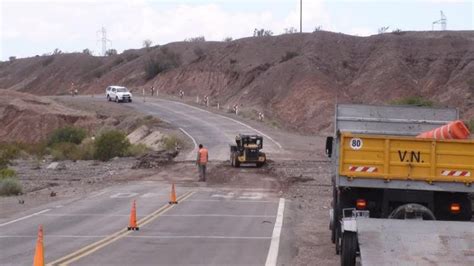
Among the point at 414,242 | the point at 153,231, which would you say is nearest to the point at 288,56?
the point at 153,231

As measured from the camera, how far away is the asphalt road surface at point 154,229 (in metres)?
16.3

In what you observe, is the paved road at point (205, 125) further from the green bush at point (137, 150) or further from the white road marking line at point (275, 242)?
the white road marking line at point (275, 242)

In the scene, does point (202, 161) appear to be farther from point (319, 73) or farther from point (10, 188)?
point (319, 73)

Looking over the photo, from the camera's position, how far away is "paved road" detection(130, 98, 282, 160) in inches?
2203

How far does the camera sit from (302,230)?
71.4ft

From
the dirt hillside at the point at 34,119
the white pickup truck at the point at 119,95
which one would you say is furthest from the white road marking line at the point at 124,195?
the white pickup truck at the point at 119,95

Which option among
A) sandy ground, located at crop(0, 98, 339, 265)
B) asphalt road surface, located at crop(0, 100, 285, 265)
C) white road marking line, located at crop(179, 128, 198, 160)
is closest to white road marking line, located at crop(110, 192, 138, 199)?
asphalt road surface, located at crop(0, 100, 285, 265)

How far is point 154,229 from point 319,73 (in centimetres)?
7025

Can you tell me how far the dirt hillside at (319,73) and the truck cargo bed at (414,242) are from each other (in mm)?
58173

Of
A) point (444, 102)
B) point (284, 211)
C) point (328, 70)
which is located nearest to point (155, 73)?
point (328, 70)

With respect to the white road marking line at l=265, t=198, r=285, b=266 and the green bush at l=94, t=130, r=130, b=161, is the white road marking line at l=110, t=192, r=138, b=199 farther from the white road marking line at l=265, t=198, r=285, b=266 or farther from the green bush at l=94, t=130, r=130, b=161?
the green bush at l=94, t=130, r=130, b=161

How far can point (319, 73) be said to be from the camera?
295ft

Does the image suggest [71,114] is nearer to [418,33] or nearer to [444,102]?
[444,102]

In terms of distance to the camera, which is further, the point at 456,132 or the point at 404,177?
the point at 456,132
